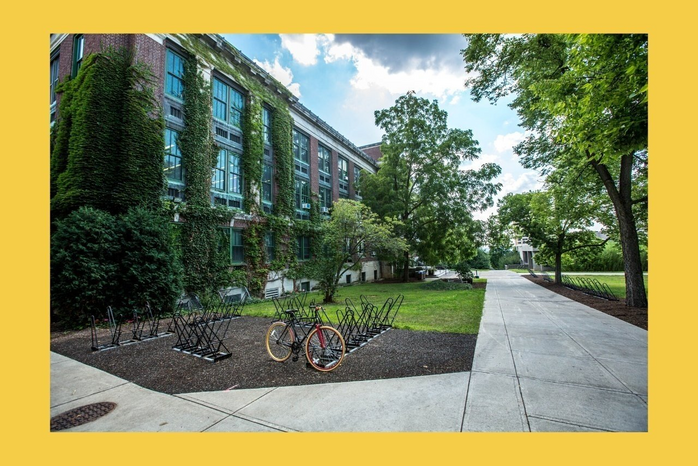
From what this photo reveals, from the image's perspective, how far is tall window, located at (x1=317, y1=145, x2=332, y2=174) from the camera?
24.6m

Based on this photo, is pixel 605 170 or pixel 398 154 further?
pixel 398 154

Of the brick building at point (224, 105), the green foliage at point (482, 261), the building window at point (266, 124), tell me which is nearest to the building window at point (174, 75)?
the brick building at point (224, 105)

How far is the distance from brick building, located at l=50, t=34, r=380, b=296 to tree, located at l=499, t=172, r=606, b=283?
14295mm

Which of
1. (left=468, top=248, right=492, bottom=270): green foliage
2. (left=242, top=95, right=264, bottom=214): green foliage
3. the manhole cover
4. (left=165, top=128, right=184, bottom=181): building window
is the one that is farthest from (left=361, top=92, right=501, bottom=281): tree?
(left=468, top=248, right=492, bottom=270): green foliage

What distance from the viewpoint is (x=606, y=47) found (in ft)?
14.6

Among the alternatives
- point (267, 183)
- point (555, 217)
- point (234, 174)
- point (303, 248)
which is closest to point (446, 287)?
point (555, 217)

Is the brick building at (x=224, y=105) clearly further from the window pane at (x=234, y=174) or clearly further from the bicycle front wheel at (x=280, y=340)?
the bicycle front wheel at (x=280, y=340)

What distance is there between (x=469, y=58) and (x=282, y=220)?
12.5 meters

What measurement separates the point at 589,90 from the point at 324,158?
2135cm

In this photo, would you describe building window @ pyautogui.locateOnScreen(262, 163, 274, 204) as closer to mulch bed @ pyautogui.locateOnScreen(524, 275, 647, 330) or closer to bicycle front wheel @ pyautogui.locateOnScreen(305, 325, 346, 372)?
bicycle front wheel @ pyautogui.locateOnScreen(305, 325, 346, 372)

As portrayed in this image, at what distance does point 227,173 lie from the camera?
15.4m

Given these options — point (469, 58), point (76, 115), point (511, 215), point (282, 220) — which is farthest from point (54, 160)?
point (511, 215)

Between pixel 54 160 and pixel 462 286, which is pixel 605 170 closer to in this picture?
pixel 462 286

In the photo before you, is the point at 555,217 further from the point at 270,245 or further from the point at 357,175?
the point at 357,175
